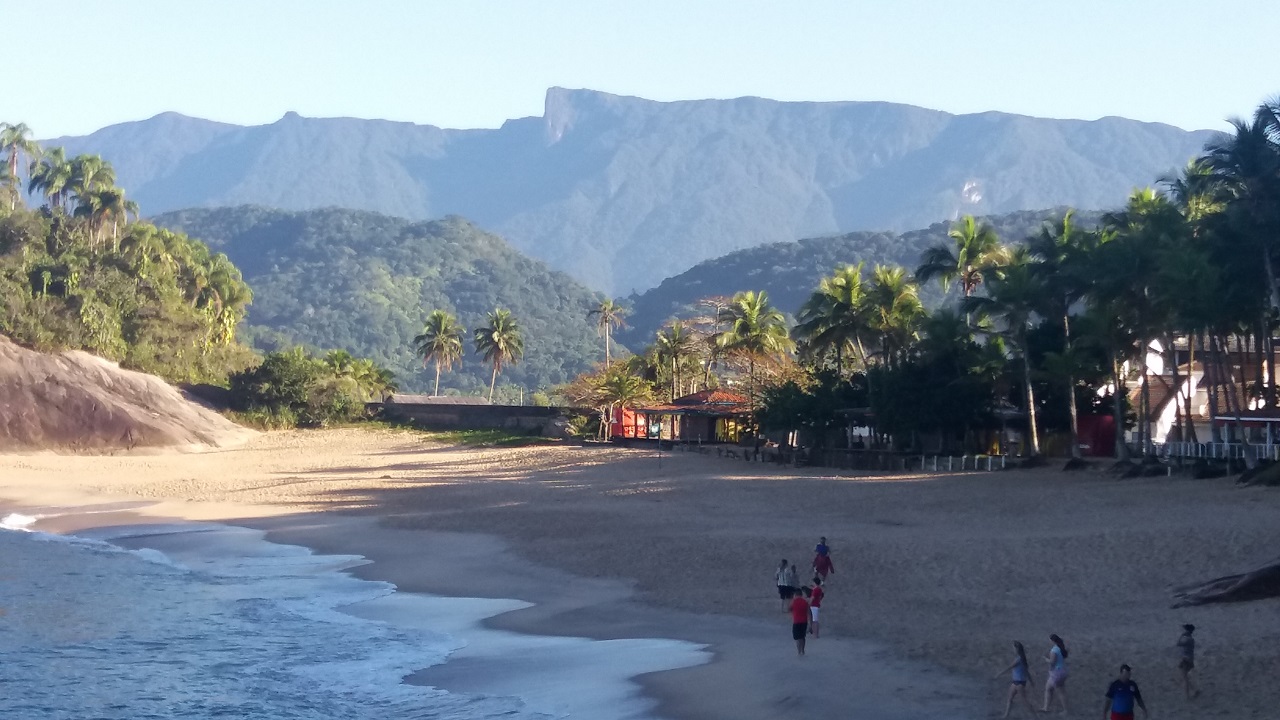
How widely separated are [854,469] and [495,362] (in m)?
48.9

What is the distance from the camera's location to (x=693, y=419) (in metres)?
63.1

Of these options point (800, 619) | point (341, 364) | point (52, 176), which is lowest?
point (800, 619)

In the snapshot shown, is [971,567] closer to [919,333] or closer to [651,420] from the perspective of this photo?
[919,333]

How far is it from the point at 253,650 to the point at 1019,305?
96.7ft

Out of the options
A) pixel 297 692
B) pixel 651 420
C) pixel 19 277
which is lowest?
pixel 297 692

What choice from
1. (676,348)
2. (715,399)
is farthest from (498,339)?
(715,399)

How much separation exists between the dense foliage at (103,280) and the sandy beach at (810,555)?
17747 millimetres

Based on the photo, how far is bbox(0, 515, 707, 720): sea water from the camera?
48.7 feet

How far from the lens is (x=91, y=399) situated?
5822 centimetres

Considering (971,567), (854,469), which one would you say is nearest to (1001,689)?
(971,567)

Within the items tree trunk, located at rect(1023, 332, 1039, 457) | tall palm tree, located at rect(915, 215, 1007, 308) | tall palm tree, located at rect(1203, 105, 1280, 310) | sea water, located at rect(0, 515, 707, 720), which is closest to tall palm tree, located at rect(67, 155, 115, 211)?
tall palm tree, located at rect(915, 215, 1007, 308)

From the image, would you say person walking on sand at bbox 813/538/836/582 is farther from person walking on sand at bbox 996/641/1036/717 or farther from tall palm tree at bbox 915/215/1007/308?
tall palm tree at bbox 915/215/1007/308

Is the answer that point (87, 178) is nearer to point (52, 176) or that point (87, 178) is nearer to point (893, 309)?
point (52, 176)

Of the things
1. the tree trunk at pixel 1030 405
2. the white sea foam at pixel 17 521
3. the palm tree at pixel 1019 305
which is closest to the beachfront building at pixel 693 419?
the palm tree at pixel 1019 305
